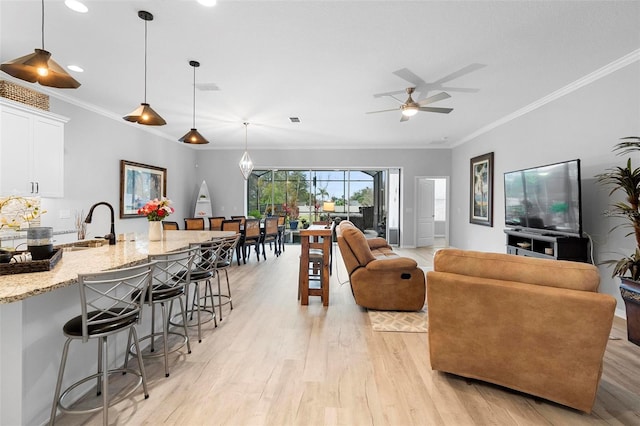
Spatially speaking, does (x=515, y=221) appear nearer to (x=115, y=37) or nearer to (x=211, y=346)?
(x=211, y=346)

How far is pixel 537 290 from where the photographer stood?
1904mm

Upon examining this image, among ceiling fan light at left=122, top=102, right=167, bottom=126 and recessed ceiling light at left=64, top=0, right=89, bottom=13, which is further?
ceiling fan light at left=122, top=102, right=167, bottom=126

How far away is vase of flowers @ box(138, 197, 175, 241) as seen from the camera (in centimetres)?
318

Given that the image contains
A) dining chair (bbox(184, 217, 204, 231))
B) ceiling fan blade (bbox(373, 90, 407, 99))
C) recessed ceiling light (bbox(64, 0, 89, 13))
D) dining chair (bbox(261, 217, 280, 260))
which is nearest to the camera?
recessed ceiling light (bbox(64, 0, 89, 13))

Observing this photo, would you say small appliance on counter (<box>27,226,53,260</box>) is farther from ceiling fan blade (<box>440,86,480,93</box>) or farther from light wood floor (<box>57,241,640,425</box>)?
ceiling fan blade (<box>440,86,480,93</box>)

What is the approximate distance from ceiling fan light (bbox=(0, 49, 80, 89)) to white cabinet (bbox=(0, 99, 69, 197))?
2200mm

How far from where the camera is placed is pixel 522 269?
203 cm

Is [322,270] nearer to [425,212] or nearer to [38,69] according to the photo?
[38,69]

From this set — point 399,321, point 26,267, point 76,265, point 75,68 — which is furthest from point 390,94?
point 26,267

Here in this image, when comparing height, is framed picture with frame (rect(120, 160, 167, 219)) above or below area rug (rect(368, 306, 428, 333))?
above

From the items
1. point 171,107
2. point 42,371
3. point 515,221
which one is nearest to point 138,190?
point 171,107

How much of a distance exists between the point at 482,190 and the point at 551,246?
290cm

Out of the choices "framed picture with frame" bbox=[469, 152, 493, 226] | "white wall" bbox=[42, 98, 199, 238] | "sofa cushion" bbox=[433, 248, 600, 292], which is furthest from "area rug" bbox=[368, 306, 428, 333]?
"white wall" bbox=[42, 98, 199, 238]

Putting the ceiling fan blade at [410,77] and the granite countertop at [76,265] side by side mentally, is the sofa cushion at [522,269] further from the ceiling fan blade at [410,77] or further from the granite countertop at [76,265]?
the ceiling fan blade at [410,77]
